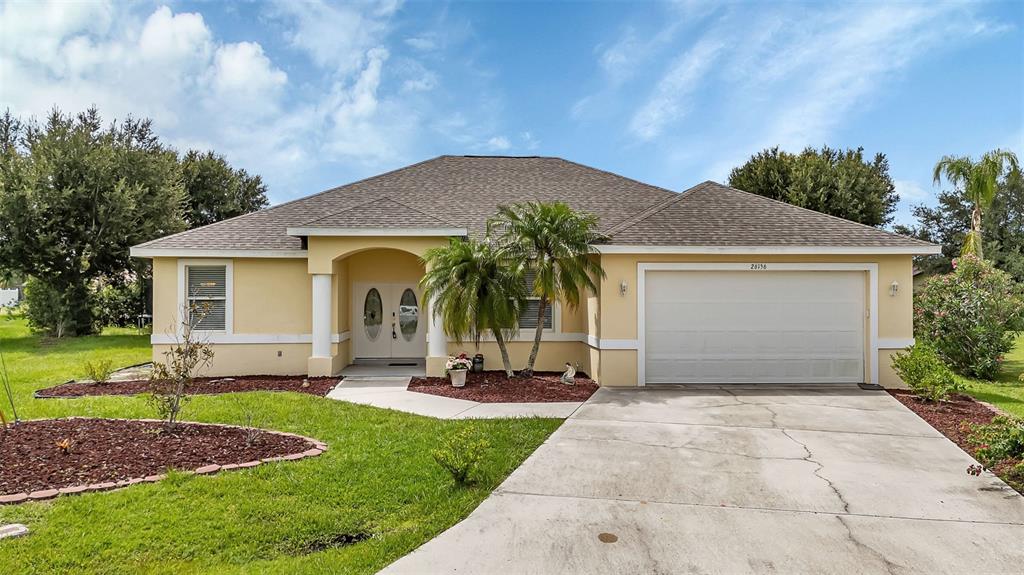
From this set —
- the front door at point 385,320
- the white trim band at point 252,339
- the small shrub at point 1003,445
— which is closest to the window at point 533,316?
the front door at point 385,320

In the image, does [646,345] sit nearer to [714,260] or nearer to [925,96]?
[714,260]

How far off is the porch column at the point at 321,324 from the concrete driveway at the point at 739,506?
6.50m

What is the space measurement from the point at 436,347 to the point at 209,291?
5.69 meters

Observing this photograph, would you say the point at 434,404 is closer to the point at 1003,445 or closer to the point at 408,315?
the point at 408,315

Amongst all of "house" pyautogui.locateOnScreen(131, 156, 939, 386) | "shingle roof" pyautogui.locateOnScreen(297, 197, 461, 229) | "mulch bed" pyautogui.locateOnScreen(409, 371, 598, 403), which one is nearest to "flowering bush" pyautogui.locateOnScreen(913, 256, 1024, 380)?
"house" pyautogui.locateOnScreen(131, 156, 939, 386)

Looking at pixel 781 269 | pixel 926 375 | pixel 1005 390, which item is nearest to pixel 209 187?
pixel 781 269

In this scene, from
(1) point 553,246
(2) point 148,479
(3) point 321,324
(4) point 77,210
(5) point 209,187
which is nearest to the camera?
(2) point 148,479

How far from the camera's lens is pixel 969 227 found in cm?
3888

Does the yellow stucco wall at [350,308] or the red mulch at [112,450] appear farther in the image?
the yellow stucco wall at [350,308]

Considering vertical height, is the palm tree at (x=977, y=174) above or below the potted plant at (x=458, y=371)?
above

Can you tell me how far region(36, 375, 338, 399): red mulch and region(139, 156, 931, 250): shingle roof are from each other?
3115 millimetres

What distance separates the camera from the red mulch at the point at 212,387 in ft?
32.4

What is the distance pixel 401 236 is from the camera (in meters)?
11.5

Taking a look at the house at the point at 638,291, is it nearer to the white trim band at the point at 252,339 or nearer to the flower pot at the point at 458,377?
the white trim band at the point at 252,339
